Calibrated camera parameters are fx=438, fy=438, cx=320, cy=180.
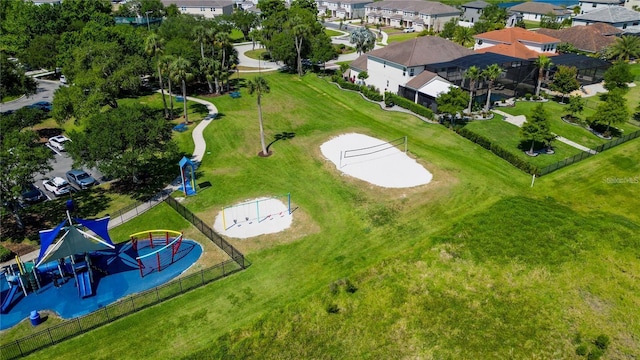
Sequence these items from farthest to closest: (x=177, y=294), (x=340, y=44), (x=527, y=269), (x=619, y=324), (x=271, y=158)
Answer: (x=340, y=44)
(x=271, y=158)
(x=527, y=269)
(x=177, y=294)
(x=619, y=324)

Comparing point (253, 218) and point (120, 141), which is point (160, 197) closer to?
point (120, 141)

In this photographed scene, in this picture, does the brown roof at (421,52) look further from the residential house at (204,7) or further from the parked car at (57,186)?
the residential house at (204,7)

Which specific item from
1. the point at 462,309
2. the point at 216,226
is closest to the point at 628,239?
the point at 462,309

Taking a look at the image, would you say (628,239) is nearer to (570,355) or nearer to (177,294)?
(570,355)

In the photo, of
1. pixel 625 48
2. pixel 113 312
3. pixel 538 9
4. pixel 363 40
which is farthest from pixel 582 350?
pixel 538 9

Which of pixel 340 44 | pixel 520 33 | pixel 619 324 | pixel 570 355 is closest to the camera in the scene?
pixel 570 355

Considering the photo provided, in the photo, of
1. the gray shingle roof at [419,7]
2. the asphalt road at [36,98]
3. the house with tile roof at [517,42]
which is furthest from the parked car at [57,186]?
the gray shingle roof at [419,7]
